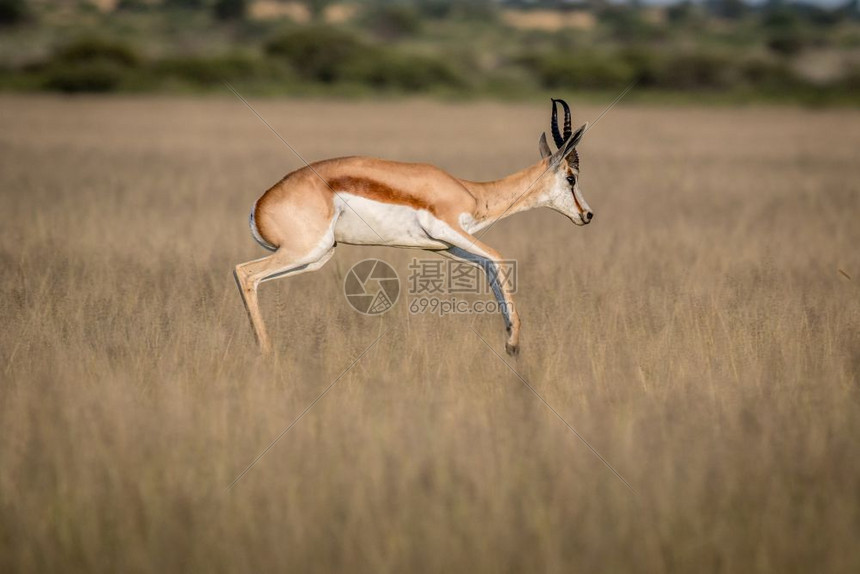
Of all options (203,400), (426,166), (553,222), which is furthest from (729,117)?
(203,400)

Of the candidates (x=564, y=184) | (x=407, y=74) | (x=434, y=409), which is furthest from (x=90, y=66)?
(x=434, y=409)

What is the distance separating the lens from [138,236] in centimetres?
1069

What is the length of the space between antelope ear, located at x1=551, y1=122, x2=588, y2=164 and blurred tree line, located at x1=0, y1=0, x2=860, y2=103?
36696 millimetres

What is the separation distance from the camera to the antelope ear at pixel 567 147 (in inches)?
275

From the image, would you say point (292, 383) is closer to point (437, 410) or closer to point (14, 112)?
point (437, 410)

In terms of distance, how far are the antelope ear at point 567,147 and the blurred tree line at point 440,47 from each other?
120 feet

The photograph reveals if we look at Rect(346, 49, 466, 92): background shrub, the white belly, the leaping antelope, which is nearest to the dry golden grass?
the leaping antelope

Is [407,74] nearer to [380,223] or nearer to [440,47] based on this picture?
[440,47]

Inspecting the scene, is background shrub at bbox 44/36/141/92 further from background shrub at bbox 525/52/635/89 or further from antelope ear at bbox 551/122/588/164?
antelope ear at bbox 551/122/588/164

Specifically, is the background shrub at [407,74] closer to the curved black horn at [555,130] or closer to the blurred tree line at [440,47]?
the blurred tree line at [440,47]

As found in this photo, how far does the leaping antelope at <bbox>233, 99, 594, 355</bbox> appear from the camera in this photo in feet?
21.5

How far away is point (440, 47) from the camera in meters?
78.0

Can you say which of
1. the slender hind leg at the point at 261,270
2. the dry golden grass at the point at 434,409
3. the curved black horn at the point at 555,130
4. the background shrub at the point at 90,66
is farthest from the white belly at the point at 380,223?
the background shrub at the point at 90,66

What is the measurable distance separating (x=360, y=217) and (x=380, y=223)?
0.15 metres
